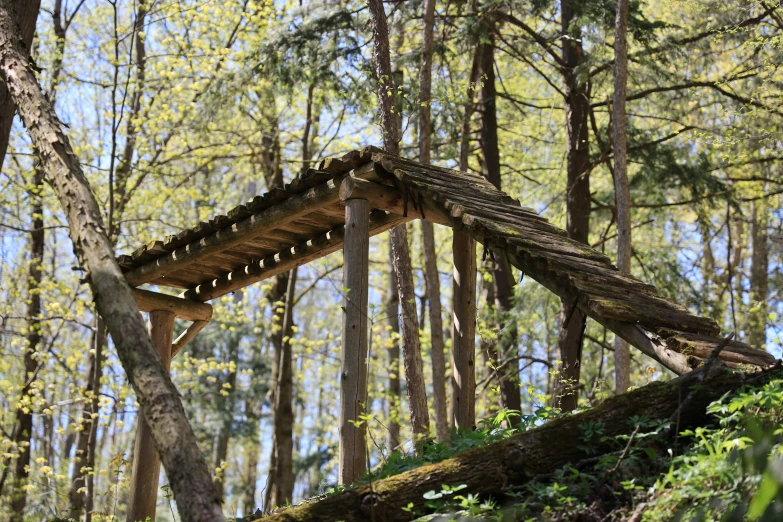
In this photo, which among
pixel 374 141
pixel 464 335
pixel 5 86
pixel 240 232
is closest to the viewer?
pixel 464 335

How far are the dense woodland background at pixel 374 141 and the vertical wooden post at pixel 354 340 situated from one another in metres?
1.65

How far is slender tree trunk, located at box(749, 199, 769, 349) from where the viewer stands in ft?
53.3

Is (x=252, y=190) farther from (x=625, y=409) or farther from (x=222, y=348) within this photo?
(x=625, y=409)

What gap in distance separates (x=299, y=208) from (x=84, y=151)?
37.1ft

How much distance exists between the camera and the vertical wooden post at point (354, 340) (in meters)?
6.12

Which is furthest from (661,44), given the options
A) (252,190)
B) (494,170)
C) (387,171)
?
(252,190)

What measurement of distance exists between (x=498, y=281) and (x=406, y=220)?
7.21m

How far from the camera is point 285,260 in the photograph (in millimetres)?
8023

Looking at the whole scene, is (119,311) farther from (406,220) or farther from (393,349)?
(393,349)

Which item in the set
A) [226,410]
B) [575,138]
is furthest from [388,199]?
[226,410]

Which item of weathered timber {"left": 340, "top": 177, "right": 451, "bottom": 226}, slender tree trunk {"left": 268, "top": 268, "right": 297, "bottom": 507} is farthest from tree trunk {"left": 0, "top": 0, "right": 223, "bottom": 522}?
slender tree trunk {"left": 268, "top": 268, "right": 297, "bottom": 507}

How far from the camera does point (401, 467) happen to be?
197 inches

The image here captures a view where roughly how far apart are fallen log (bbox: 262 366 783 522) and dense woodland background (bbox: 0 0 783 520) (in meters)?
3.64

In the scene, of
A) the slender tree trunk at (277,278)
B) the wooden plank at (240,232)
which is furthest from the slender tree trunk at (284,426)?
the wooden plank at (240,232)
